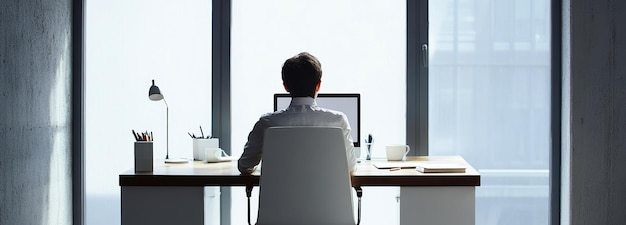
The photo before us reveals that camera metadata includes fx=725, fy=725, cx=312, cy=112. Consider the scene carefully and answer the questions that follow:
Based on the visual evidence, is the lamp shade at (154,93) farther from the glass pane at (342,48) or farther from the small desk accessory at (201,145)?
the glass pane at (342,48)

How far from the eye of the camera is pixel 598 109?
3.78 m

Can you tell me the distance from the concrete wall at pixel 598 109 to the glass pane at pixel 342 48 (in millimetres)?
919

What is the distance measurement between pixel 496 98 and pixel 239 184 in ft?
5.62

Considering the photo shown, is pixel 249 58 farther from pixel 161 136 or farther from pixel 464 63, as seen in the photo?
pixel 464 63

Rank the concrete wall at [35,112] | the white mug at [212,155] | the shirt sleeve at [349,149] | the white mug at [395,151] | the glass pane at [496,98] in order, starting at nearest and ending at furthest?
the shirt sleeve at [349,149]
the concrete wall at [35,112]
the white mug at [212,155]
the white mug at [395,151]
the glass pane at [496,98]

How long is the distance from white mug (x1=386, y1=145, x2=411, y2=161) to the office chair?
1064 millimetres

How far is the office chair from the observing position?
2.65 meters

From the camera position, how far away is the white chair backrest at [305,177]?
2646mm

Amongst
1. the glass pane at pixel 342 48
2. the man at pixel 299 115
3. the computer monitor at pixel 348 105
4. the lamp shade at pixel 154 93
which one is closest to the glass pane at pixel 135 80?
the glass pane at pixel 342 48

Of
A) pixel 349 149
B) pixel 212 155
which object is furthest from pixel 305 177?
pixel 212 155

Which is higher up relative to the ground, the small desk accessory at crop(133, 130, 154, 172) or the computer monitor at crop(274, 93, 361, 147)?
the computer monitor at crop(274, 93, 361, 147)

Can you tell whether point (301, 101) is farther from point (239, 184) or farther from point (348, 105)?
point (348, 105)

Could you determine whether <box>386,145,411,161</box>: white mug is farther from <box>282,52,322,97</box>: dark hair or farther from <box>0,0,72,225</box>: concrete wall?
<box>0,0,72,225</box>: concrete wall

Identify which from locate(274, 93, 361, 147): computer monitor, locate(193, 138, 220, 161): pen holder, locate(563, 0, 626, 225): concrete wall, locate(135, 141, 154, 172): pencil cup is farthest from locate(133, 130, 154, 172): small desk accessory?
locate(563, 0, 626, 225): concrete wall
